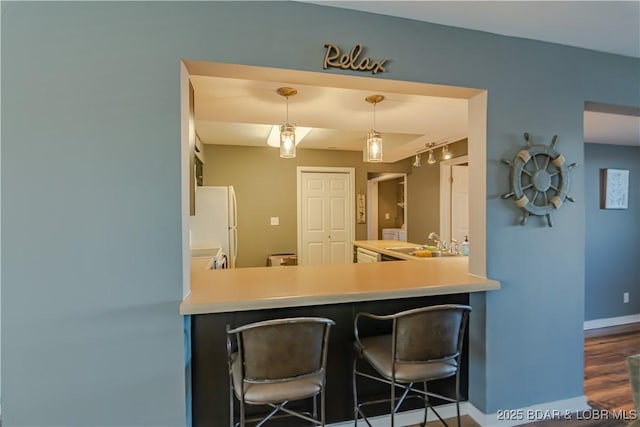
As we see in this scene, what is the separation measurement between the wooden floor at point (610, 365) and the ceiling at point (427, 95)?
6.66ft

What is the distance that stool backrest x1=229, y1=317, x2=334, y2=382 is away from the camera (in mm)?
1214

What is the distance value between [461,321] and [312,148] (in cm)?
423

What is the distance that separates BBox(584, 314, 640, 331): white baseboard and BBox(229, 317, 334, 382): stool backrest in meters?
3.89

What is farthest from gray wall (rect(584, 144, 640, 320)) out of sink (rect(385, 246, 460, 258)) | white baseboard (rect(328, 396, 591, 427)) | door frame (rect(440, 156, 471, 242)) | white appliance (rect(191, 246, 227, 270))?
white appliance (rect(191, 246, 227, 270))

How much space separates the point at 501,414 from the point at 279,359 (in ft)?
5.00

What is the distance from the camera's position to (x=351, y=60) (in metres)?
1.57

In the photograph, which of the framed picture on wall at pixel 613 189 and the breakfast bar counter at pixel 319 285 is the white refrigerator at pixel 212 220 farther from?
the framed picture on wall at pixel 613 189

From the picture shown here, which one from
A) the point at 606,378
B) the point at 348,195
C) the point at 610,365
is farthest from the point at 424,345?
the point at 348,195

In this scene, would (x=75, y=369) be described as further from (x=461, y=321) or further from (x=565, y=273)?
(x=565, y=273)

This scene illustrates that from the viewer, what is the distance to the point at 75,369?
1321mm

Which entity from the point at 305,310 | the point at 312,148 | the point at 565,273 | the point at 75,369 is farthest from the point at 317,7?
the point at 312,148

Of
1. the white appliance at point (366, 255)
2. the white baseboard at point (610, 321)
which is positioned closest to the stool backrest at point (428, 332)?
the white appliance at point (366, 255)

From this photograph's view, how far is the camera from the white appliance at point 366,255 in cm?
375

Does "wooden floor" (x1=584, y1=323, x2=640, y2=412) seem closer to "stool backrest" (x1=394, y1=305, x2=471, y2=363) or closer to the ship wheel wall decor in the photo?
the ship wheel wall decor
